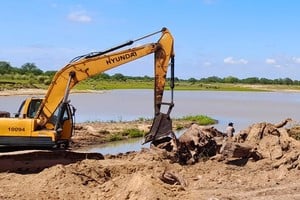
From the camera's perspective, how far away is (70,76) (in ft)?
55.5

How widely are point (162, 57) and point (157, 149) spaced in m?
3.04

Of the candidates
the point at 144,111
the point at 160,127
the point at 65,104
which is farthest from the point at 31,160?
the point at 144,111

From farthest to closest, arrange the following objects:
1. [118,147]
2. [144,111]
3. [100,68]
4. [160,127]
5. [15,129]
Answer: [144,111]
[118,147]
[160,127]
[100,68]
[15,129]

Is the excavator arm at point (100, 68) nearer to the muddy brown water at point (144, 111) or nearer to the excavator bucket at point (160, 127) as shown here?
the excavator bucket at point (160, 127)

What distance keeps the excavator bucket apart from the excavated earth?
0.48m

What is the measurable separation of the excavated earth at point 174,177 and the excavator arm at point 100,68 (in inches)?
77.9

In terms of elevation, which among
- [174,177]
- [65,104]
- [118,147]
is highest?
[65,104]

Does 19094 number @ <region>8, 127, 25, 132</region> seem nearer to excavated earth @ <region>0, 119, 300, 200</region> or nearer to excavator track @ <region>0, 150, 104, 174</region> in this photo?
excavator track @ <region>0, 150, 104, 174</region>

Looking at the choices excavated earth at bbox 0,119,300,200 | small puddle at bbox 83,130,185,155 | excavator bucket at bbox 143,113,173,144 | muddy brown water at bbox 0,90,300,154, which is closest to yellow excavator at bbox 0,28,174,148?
excavator bucket at bbox 143,113,173,144

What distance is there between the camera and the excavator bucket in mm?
17781

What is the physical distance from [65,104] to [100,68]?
168 cm

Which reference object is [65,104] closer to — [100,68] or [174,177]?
[100,68]

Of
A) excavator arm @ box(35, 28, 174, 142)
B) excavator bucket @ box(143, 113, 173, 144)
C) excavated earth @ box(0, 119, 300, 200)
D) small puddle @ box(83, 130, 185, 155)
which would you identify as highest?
excavator arm @ box(35, 28, 174, 142)

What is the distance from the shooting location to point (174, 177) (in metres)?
14.3
